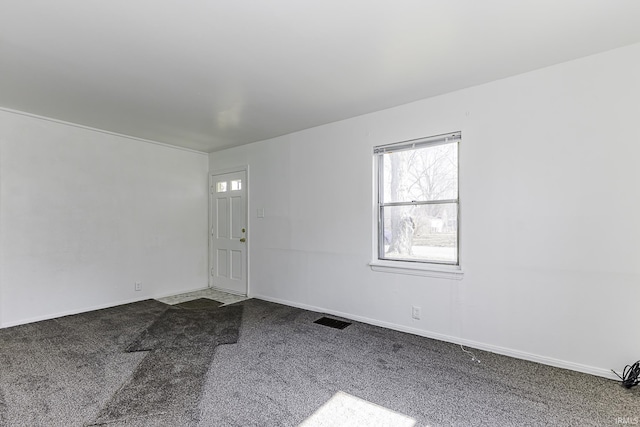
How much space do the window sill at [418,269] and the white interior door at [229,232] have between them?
2453 millimetres

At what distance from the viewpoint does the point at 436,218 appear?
3252mm

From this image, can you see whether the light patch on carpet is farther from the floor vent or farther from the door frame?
the door frame

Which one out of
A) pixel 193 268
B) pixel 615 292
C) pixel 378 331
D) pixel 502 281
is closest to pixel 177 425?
pixel 378 331

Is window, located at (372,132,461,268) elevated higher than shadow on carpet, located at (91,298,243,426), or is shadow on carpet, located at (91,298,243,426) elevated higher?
window, located at (372,132,461,268)

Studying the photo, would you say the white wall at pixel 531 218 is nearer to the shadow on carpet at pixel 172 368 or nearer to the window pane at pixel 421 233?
the window pane at pixel 421 233

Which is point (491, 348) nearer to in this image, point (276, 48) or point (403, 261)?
point (403, 261)

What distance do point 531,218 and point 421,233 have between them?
1010 mm

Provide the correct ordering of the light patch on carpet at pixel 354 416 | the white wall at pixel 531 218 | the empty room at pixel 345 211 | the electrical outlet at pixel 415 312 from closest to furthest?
the light patch on carpet at pixel 354 416 < the empty room at pixel 345 211 < the white wall at pixel 531 218 < the electrical outlet at pixel 415 312

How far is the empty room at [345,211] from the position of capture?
80.0 inches

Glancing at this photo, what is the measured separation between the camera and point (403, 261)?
136 inches

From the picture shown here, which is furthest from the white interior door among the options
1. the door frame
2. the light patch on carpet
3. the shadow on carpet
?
the light patch on carpet

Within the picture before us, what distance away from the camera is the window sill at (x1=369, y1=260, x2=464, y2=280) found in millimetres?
3072

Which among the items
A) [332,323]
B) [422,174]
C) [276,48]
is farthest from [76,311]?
[422,174]

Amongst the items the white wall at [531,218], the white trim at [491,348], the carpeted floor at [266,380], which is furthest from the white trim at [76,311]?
the white wall at [531,218]
